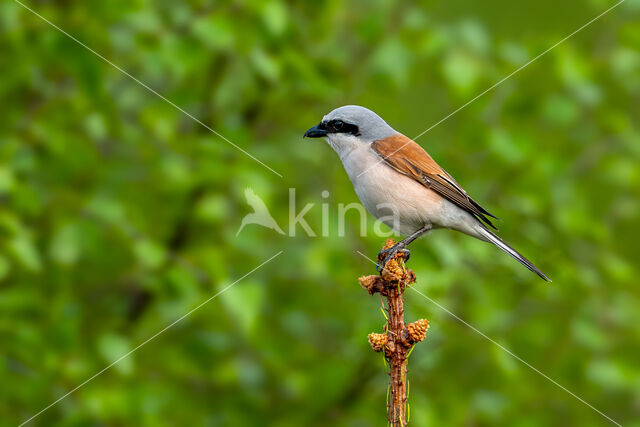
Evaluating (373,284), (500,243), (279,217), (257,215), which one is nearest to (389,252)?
(373,284)

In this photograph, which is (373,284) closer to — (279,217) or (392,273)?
(392,273)

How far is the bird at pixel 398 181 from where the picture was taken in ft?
11.6

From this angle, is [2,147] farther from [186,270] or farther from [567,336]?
[567,336]

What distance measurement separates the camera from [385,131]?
3.85m

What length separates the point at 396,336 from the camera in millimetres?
2188

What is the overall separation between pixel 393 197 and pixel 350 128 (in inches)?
20.3

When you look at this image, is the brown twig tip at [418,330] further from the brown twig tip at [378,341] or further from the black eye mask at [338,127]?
the black eye mask at [338,127]

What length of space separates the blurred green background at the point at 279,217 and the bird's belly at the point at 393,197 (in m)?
0.18

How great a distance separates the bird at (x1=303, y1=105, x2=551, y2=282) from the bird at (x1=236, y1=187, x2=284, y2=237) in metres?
0.47

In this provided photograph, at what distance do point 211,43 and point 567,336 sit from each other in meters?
2.91

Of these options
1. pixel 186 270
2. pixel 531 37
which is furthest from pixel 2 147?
pixel 531 37

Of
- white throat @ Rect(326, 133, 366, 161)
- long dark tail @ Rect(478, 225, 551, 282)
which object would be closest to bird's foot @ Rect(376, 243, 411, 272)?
long dark tail @ Rect(478, 225, 551, 282)

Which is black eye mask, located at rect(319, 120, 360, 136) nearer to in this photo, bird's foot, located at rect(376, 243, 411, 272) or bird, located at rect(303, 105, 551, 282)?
bird, located at rect(303, 105, 551, 282)

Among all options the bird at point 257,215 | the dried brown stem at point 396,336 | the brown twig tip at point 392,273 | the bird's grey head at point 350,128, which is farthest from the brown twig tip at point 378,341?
the bird's grey head at point 350,128
